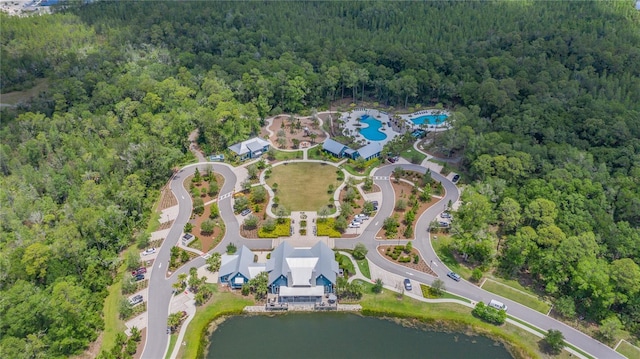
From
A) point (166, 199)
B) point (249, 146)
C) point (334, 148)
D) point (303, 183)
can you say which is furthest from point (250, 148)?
point (166, 199)

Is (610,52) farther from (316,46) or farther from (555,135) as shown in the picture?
(316,46)

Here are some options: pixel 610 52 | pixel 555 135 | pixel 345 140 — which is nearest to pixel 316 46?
pixel 345 140

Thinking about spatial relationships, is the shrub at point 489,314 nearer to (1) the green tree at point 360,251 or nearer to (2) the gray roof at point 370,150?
(1) the green tree at point 360,251

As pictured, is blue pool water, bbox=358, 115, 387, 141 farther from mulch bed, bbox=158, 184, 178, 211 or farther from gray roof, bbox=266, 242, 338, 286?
mulch bed, bbox=158, 184, 178, 211

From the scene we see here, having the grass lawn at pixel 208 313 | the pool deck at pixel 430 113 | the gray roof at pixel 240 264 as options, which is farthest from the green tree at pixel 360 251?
the pool deck at pixel 430 113

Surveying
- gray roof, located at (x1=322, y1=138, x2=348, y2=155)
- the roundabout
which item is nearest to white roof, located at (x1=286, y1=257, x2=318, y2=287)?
the roundabout
